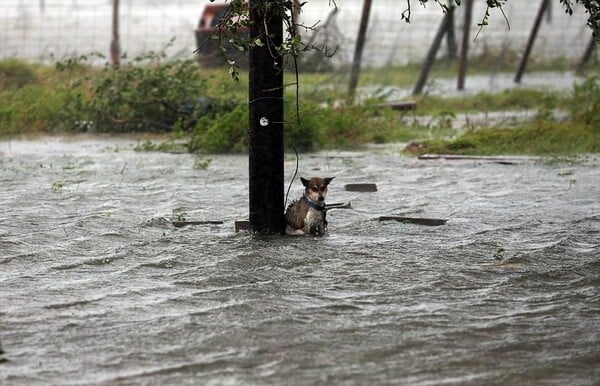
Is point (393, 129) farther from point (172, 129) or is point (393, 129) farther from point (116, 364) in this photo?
point (116, 364)

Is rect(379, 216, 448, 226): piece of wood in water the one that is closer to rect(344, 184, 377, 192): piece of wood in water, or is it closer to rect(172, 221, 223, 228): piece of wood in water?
rect(172, 221, 223, 228): piece of wood in water

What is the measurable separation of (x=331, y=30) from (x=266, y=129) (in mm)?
15635

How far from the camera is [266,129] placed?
30.4 ft

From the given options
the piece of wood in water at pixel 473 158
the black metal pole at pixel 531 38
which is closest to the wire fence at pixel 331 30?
the black metal pole at pixel 531 38

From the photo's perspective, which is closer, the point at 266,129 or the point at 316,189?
the point at 266,129

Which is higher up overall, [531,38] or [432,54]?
[531,38]

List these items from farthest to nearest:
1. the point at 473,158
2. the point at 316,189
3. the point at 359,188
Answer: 1. the point at 473,158
2. the point at 359,188
3. the point at 316,189

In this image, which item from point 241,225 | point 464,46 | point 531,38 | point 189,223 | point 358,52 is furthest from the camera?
Answer: point 531,38

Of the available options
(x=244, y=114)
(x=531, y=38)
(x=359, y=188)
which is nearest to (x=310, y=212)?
(x=359, y=188)

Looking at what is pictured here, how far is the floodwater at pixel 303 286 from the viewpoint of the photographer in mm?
6027

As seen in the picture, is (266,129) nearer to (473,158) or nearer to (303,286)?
(303,286)

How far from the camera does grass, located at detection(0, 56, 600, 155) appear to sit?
15.5 metres

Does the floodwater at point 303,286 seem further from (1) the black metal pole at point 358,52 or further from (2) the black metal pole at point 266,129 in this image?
(1) the black metal pole at point 358,52

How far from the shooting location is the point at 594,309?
730 cm
